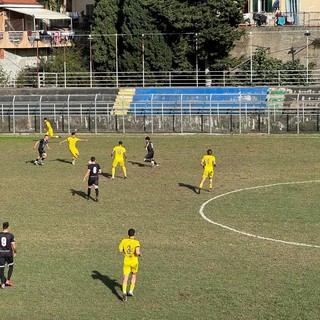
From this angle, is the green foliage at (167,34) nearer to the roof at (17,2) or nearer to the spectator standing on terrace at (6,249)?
the roof at (17,2)

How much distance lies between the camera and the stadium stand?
178ft

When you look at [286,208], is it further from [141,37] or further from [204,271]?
[141,37]

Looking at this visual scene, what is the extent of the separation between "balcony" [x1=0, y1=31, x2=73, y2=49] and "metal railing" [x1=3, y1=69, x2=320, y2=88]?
2.95 m

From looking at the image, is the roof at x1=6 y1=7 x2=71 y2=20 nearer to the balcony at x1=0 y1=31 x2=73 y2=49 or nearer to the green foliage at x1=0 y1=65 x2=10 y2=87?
the balcony at x1=0 y1=31 x2=73 y2=49

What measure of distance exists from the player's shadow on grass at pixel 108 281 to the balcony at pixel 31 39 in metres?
45.6

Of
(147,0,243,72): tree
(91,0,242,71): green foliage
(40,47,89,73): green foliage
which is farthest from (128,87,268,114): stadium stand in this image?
(40,47,89,73): green foliage

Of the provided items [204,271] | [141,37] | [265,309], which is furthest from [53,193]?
[141,37]

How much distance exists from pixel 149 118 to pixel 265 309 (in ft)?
114

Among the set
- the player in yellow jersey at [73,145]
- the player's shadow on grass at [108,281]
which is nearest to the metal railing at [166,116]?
the player in yellow jersey at [73,145]

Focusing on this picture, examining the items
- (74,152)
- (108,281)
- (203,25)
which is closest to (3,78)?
(203,25)

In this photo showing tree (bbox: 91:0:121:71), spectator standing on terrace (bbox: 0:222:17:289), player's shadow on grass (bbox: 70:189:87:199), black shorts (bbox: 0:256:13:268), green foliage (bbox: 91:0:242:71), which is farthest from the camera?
tree (bbox: 91:0:121:71)

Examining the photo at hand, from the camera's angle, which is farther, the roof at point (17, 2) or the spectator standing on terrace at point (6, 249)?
the roof at point (17, 2)

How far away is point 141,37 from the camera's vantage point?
6550 cm

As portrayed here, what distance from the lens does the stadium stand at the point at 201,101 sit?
54.3 m
